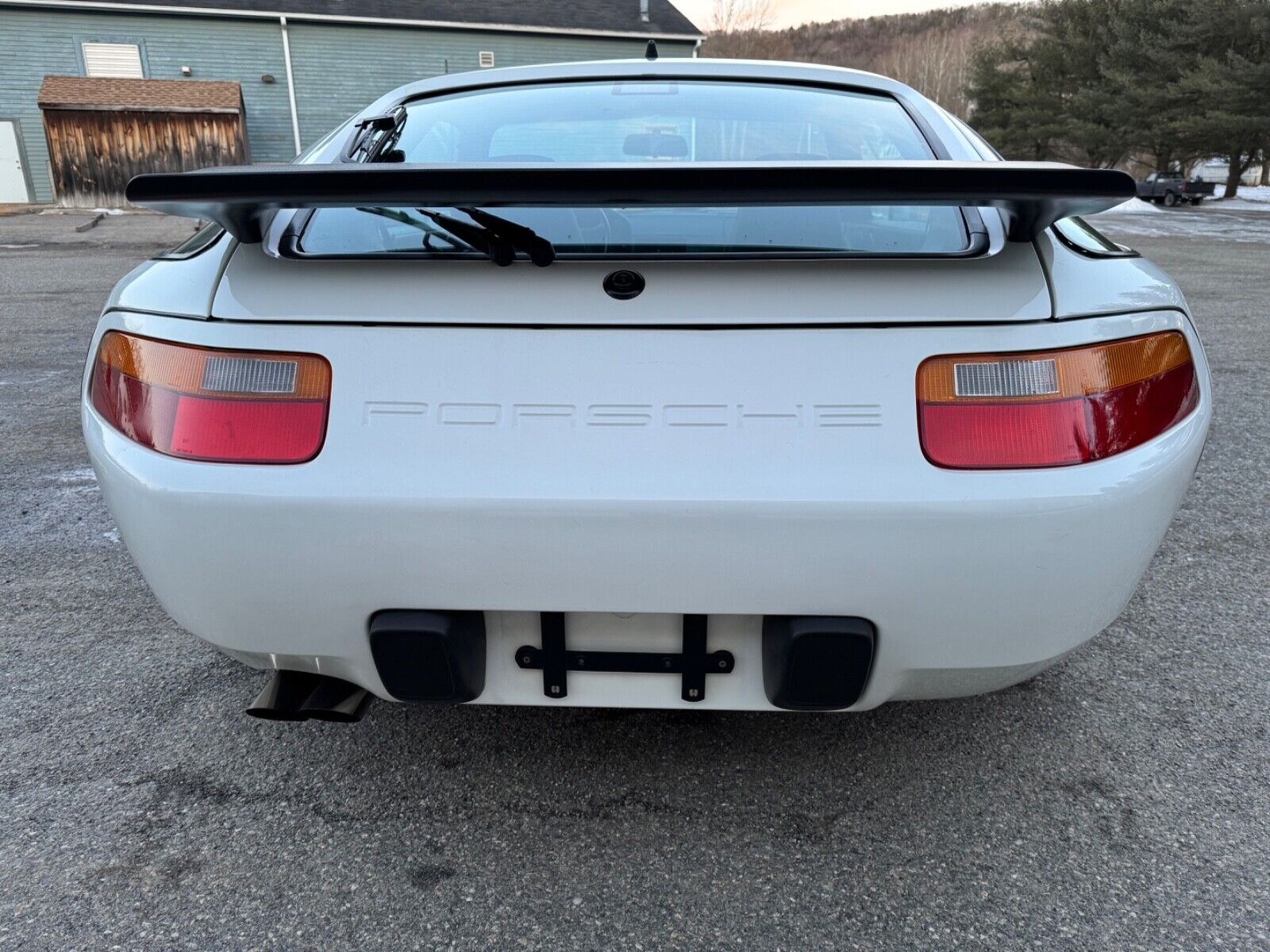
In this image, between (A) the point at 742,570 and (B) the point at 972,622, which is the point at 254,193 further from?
(B) the point at 972,622

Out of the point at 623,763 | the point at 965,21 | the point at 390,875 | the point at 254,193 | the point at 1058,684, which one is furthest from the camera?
the point at 965,21

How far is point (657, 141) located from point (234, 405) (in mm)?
1214

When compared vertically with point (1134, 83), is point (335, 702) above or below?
below

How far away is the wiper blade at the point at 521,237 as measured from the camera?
1405 millimetres

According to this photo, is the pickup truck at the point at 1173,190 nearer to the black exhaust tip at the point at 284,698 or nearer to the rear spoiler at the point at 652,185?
the rear spoiler at the point at 652,185

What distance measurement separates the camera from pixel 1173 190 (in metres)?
33.3

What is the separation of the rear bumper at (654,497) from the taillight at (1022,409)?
26 millimetres

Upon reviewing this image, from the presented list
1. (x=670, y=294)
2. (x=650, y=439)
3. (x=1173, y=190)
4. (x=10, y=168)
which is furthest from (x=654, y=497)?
(x=1173, y=190)

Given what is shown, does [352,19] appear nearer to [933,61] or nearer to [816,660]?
[816,660]

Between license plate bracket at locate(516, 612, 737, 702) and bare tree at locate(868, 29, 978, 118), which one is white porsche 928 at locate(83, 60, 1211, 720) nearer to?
license plate bracket at locate(516, 612, 737, 702)

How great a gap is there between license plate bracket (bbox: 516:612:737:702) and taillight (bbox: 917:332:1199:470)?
475 mm

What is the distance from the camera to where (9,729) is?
2037 mm

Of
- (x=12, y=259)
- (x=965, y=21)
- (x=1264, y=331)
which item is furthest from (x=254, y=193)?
(x=965, y=21)

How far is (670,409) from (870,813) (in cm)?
98
